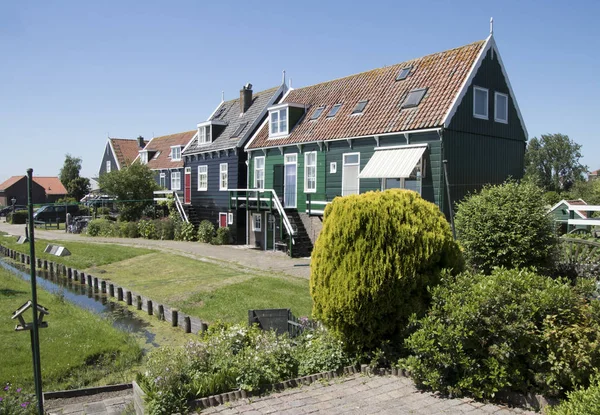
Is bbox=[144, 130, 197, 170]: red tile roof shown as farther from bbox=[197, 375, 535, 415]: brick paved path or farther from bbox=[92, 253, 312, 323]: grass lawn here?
bbox=[197, 375, 535, 415]: brick paved path

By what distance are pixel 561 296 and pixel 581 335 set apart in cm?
56

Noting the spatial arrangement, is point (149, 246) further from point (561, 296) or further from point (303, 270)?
point (561, 296)

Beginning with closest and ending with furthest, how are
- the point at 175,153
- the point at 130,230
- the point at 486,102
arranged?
the point at 486,102
the point at 130,230
the point at 175,153

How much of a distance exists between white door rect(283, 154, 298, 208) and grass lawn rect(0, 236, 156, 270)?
787 centimetres

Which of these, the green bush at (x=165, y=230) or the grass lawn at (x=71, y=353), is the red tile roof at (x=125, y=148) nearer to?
the green bush at (x=165, y=230)

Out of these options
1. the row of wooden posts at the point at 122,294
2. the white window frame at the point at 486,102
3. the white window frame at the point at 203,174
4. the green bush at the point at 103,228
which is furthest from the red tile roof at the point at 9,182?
the white window frame at the point at 486,102

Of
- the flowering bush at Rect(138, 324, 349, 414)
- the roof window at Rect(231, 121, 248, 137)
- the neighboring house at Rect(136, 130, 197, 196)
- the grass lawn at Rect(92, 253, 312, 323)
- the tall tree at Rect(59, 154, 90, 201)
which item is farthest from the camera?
the tall tree at Rect(59, 154, 90, 201)

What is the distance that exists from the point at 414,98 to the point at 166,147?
32420 mm

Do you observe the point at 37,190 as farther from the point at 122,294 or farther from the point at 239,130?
the point at 122,294

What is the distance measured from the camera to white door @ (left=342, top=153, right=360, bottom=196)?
20.7 metres

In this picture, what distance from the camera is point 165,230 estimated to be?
30.8 m

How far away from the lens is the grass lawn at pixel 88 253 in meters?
23.1

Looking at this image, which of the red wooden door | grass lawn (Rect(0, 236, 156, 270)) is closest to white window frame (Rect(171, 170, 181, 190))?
the red wooden door

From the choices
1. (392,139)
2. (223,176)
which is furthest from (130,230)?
(392,139)
